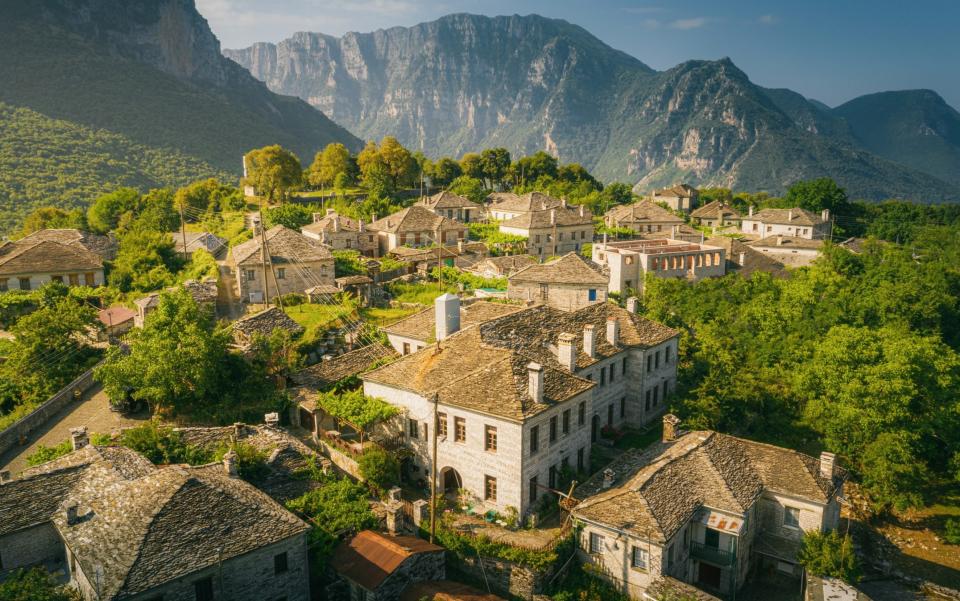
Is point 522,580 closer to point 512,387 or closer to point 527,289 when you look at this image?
point 512,387

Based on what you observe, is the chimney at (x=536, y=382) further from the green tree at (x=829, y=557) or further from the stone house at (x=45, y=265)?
the stone house at (x=45, y=265)

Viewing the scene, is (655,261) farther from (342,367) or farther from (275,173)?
(275,173)

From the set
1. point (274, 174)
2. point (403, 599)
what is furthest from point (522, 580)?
point (274, 174)

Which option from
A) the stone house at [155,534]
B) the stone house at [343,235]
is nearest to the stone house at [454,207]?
the stone house at [343,235]

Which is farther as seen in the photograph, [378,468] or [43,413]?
[43,413]

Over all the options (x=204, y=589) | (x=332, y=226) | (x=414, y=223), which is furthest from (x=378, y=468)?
(x=414, y=223)

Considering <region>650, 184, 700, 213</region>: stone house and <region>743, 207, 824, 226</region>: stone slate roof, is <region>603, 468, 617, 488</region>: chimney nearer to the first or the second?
<region>743, 207, 824, 226</region>: stone slate roof
